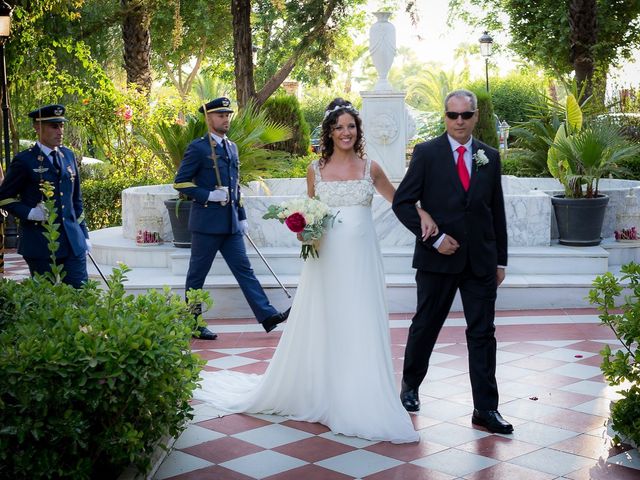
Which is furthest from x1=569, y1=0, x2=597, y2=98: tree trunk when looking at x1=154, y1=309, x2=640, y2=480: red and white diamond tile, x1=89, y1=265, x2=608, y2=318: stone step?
x1=154, y1=309, x2=640, y2=480: red and white diamond tile

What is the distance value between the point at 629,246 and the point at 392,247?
2.51 meters

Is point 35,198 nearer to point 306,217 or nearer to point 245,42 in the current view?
point 306,217

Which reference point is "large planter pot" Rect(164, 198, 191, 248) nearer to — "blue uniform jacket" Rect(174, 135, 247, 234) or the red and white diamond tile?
"blue uniform jacket" Rect(174, 135, 247, 234)

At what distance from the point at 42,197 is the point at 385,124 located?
6.78 m

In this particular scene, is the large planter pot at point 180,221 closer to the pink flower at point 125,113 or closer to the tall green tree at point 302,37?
the pink flower at point 125,113

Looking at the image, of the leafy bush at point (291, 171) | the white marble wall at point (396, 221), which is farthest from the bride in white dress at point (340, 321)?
the leafy bush at point (291, 171)

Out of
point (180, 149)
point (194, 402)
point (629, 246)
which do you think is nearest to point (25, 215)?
point (194, 402)

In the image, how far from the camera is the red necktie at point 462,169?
576cm

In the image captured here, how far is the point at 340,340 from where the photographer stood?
19.4 ft

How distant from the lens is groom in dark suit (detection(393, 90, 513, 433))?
18.7ft

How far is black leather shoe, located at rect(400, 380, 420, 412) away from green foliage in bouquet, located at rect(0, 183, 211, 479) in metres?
1.69

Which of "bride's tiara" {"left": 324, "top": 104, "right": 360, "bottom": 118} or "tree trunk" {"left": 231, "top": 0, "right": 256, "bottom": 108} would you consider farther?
"tree trunk" {"left": 231, "top": 0, "right": 256, "bottom": 108}

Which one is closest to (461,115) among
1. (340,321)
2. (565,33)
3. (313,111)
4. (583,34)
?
(340,321)

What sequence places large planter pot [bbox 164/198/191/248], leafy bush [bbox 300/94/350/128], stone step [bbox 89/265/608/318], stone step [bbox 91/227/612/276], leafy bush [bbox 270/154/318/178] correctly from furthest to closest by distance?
leafy bush [bbox 300/94/350/128]
leafy bush [bbox 270/154/318/178]
large planter pot [bbox 164/198/191/248]
stone step [bbox 91/227/612/276]
stone step [bbox 89/265/608/318]
